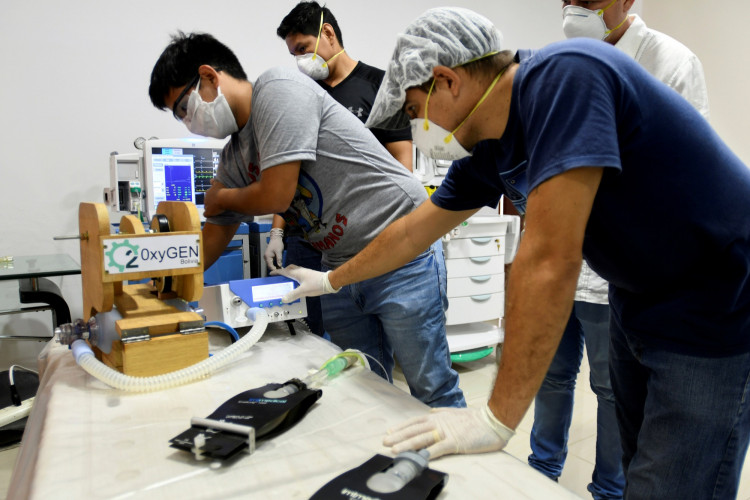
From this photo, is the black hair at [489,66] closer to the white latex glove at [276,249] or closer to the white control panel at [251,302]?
the white control panel at [251,302]

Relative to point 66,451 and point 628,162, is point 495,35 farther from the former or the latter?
point 66,451

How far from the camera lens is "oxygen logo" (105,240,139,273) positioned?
1.00m

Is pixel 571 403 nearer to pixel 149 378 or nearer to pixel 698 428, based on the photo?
pixel 698 428

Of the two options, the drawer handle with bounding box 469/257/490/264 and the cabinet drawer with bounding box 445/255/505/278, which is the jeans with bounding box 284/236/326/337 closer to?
the cabinet drawer with bounding box 445/255/505/278

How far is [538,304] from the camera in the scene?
667 millimetres

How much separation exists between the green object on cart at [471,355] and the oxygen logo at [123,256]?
206 cm

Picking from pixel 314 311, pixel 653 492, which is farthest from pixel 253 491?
pixel 314 311

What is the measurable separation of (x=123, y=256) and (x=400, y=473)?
0.71m

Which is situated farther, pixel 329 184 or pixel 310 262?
pixel 310 262

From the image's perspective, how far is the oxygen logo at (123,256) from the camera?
997 mm

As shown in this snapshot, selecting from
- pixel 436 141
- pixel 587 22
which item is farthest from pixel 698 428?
pixel 587 22

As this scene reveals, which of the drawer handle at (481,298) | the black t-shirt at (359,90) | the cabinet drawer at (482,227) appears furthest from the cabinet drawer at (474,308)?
the black t-shirt at (359,90)

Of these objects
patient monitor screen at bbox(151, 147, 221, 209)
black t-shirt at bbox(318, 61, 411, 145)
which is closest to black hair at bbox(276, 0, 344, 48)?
black t-shirt at bbox(318, 61, 411, 145)

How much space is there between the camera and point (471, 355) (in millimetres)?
2846
